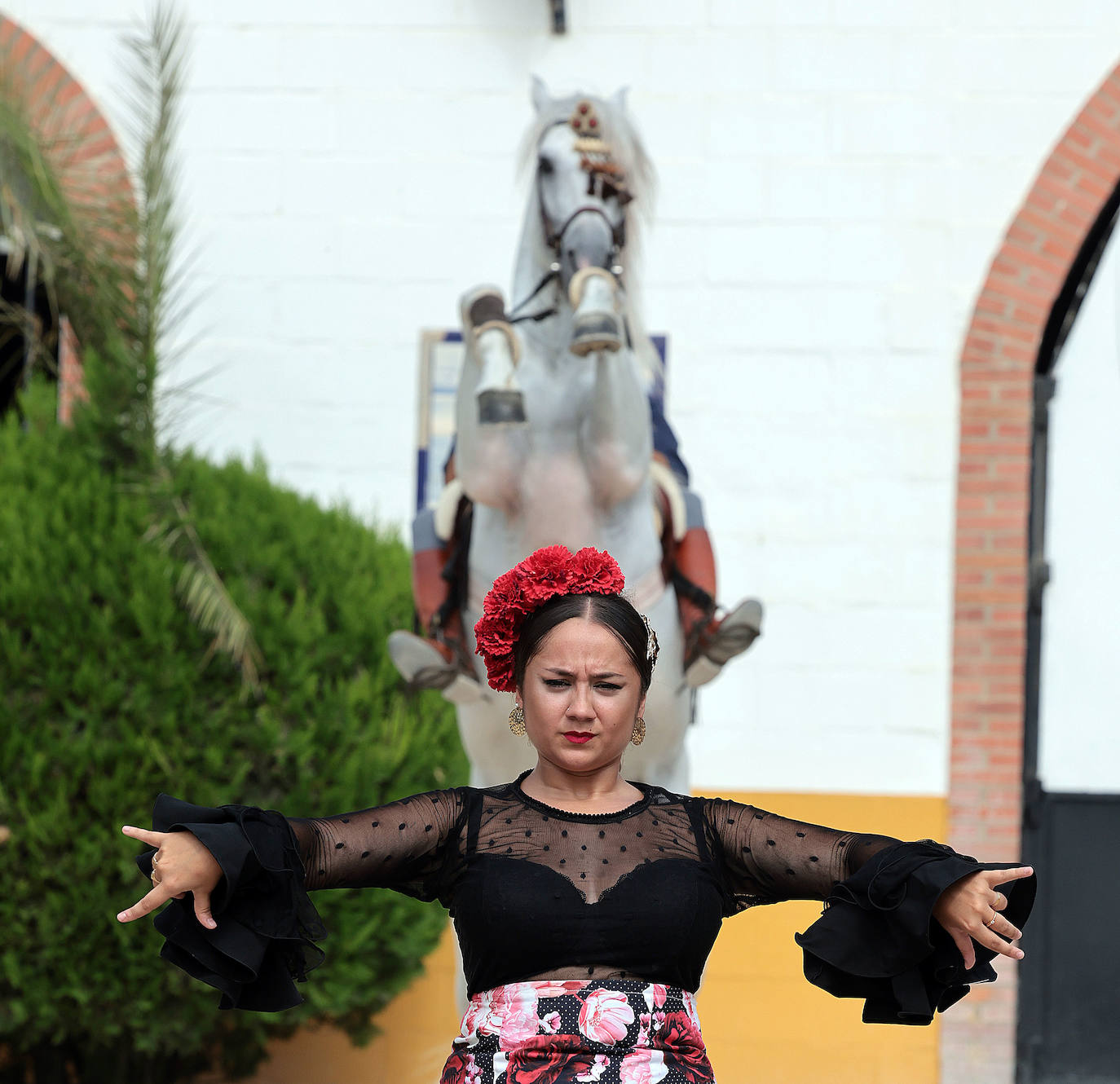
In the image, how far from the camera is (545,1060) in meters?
1.73

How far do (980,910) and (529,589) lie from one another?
70cm

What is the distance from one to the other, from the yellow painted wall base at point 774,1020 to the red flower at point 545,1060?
397cm

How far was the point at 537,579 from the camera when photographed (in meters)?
1.94

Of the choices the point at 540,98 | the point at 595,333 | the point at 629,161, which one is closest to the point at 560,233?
the point at 629,161

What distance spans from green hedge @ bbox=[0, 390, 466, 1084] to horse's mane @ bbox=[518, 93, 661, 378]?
1.40 metres

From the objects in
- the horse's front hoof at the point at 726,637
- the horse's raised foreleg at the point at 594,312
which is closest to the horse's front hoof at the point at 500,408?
the horse's raised foreleg at the point at 594,312

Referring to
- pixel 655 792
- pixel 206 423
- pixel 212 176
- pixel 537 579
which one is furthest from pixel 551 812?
pixel 212 176

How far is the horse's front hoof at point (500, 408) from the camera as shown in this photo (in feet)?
11.1

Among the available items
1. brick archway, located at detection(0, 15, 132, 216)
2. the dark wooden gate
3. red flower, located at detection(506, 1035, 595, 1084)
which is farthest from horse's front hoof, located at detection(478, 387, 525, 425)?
the dark wooden gate

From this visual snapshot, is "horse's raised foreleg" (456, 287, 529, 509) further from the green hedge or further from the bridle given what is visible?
the green hedge

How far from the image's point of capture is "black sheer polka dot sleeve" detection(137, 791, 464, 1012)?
5.55ft

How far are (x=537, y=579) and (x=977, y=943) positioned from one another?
73 cm

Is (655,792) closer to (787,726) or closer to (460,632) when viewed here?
(460,632)

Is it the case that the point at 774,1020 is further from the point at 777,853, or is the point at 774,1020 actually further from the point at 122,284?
the point at 777,853
